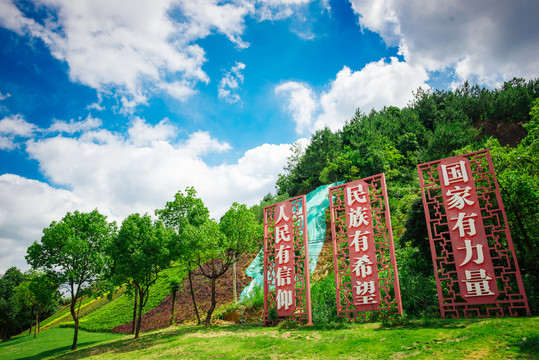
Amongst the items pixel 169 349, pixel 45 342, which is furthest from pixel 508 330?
pixel 45 342

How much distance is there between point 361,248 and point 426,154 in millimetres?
15673

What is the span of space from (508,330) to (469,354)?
1188 mm

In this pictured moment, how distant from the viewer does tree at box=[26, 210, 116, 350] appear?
11.9 meters

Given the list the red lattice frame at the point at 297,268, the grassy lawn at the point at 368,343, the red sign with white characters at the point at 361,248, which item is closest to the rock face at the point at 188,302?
the red lattice frame at the point at 297,268

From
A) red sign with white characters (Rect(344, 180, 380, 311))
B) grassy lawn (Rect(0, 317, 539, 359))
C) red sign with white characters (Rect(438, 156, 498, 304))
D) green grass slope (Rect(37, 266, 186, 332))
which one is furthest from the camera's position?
green grass slope (Rect(37, 266, 186, 332))

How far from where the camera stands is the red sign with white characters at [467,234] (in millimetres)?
6629

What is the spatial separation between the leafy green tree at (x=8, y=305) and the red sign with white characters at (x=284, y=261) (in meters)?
23.7

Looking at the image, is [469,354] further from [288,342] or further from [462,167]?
[462,167]

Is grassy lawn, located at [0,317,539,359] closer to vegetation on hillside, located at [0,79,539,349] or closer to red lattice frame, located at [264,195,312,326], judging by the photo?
red lattice frame, located at [264,195,312,326]

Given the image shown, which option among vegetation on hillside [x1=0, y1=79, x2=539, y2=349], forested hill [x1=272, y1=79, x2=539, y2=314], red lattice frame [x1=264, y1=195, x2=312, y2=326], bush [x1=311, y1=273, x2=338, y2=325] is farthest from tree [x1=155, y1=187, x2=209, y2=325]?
forested hill [x1=272, y1=79, x2=539, y2=314]

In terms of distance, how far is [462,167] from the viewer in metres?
7.48

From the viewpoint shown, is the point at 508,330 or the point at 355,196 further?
the point at 355,196

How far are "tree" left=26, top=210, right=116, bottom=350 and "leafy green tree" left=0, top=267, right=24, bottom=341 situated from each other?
15.9 m

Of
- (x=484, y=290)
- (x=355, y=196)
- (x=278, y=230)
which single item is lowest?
(x=484, y=290)
